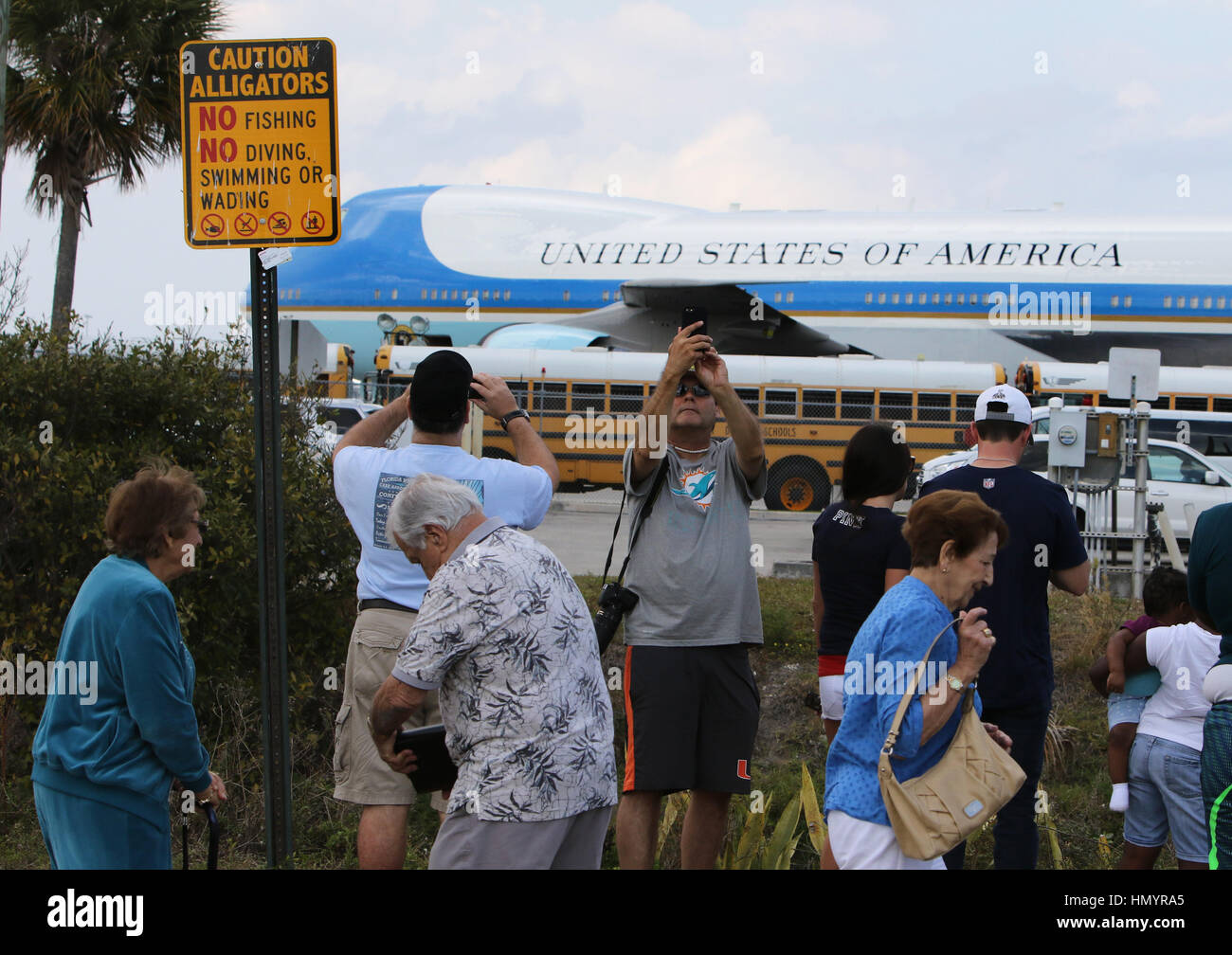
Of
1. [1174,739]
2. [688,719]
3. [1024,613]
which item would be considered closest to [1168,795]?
[1174,739]

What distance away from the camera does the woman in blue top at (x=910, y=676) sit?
9.95ft

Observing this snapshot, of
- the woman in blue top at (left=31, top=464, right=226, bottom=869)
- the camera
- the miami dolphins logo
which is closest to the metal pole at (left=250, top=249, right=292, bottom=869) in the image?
the woman in blue top at (left=31, top=464, right=226, bottom=869)

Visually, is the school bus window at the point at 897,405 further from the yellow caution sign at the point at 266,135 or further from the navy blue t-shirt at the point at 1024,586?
the yellow caution sign at the point at 266,135

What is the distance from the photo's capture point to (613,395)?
72.5 ft

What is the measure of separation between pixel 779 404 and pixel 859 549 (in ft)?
56.6

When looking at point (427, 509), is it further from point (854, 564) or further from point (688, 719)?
point (854, 564)

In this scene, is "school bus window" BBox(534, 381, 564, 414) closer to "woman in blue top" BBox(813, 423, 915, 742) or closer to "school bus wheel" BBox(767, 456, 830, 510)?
"school bus wheel" BBox(767, 456, 830, 510)

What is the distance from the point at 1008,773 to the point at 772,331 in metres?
27.3

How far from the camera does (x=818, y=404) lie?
21453mm

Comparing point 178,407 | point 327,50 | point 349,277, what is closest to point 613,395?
point 349,277

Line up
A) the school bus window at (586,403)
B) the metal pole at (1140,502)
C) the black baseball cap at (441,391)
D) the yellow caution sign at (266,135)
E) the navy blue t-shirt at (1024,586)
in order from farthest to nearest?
1. the school bus window at (586,403)
2. the metal pole at (1140,502)
3. the navy blue t-shirt at (1024,586)
4. the yellow caution sign at (266,135)
5. the black baseball cap at (441,391)

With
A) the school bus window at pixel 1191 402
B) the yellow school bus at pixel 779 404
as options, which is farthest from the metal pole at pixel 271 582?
the school bus window at pixel 1191 402

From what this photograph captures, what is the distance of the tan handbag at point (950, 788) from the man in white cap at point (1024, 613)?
1.09 m
